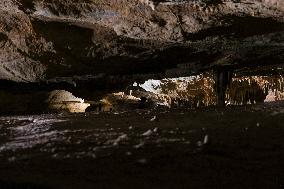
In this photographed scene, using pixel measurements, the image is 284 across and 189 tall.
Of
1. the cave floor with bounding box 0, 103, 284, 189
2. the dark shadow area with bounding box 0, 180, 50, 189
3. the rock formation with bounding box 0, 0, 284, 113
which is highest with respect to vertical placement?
the rock formation with bounding box 0, 0, 284, 113

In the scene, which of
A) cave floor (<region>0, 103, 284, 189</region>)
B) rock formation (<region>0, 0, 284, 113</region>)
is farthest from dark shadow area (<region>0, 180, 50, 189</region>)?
rock formation (<region>0, 0, 284, 113</region>)

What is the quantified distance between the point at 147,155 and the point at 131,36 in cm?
216

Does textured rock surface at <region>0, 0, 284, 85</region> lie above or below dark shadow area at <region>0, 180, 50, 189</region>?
above

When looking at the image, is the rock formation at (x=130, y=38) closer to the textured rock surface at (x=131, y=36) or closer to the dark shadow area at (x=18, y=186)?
the textured rock surface at (x=131, y=36)

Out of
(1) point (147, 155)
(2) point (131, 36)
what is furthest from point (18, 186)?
(2) point (131, 36)

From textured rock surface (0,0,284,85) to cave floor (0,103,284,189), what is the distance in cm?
116

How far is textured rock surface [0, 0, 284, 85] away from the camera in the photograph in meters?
3.65

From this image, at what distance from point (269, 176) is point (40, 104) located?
661 centimetres

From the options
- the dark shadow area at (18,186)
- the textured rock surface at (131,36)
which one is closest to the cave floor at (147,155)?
the dark shadow area at (18,186)

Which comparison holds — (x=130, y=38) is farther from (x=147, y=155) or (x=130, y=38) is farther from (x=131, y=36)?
(x=147, y=155)

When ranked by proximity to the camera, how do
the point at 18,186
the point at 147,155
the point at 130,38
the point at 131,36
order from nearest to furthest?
the point at 18,186 → the point at 147,155 → the point at 131,36 → the point at 130,38

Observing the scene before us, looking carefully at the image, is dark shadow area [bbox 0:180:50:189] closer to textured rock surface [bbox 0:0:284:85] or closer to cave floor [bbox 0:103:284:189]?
cave floor [bbox 0:103:284:189]

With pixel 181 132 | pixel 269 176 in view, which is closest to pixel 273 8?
pixel 181 132

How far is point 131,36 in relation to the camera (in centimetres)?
444
